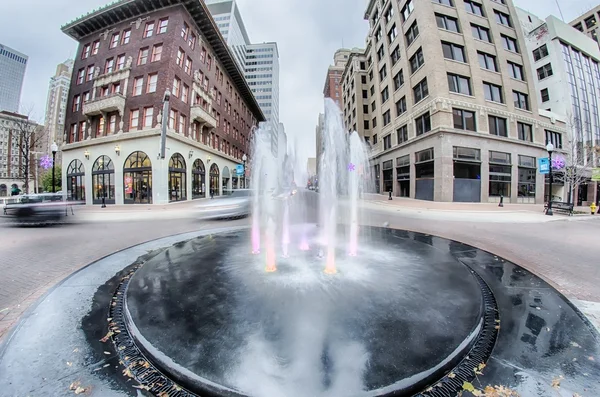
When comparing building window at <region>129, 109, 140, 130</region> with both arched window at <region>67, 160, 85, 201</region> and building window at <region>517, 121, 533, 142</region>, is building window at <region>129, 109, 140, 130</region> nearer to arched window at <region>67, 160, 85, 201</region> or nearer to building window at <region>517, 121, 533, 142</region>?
arched window at <region>67, 160, 85, 201</region>

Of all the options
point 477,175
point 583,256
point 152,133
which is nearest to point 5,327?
point 583,256

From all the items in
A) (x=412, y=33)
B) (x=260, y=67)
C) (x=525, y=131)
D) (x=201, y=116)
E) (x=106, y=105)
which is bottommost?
(x=525, y=131)

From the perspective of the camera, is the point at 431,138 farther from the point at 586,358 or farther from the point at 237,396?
the point at 237,396

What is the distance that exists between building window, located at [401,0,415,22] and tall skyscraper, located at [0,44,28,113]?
100455 millimetres

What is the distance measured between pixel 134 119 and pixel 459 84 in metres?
34.7

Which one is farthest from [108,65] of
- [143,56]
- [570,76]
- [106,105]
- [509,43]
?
[570,76]

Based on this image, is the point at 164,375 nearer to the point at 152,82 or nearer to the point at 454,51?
the point at 152,82

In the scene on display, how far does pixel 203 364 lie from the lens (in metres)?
2.36

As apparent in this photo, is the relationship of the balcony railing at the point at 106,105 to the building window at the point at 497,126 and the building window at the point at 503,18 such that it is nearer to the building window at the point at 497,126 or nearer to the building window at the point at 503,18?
the building window at the point at 497,126

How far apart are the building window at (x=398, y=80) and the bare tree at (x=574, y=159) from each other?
61.0 ft

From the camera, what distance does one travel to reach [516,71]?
89.0ft

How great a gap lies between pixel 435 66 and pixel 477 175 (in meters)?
12.2

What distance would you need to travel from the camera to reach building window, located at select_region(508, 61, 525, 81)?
26.9 meters

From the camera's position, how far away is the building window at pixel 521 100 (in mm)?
26516
